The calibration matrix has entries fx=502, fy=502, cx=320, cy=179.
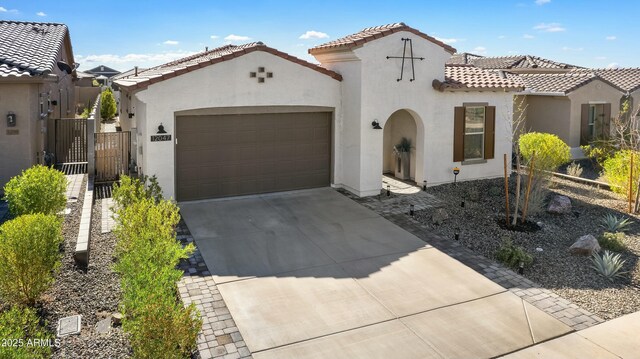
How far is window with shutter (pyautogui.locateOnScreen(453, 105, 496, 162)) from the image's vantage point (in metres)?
16.0

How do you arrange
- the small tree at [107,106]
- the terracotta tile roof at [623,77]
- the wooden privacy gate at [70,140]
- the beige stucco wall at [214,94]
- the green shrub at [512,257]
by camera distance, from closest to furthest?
the green shrub at [512,257]
the beige stucco wall at [214,94]
the wooden privacy gate at [70,140]
the terracotta tile roof at [623,77]
the small tree at [107,106]

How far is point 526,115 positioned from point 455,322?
18.1 meters

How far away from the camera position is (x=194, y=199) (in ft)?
45.5

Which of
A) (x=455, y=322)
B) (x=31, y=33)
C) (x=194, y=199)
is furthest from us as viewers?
(x=31, y=33)

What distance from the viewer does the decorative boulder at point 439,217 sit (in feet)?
40.4

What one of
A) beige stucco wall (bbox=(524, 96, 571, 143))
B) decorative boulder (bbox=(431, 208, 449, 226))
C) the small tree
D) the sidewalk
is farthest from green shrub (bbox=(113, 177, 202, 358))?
the small tree

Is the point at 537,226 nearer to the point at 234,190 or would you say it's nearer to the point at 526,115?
the point at 234,190

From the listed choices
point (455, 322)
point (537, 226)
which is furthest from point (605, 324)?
point (537, 226)

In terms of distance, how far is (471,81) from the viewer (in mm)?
16062

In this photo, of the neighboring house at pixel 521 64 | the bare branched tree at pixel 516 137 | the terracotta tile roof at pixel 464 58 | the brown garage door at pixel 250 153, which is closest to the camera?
the bare branched tree at pixel 516 137

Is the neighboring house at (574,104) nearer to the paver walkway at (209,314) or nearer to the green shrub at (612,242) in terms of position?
the green shrub at (612,242)

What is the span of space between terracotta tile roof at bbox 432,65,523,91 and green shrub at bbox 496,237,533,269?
660 cm

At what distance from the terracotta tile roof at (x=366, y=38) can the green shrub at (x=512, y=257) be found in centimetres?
695

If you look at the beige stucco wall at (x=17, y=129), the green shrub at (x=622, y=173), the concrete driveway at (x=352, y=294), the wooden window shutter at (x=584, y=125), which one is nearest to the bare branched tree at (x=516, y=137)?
the wooden window shutter at (x=584, y=125)
